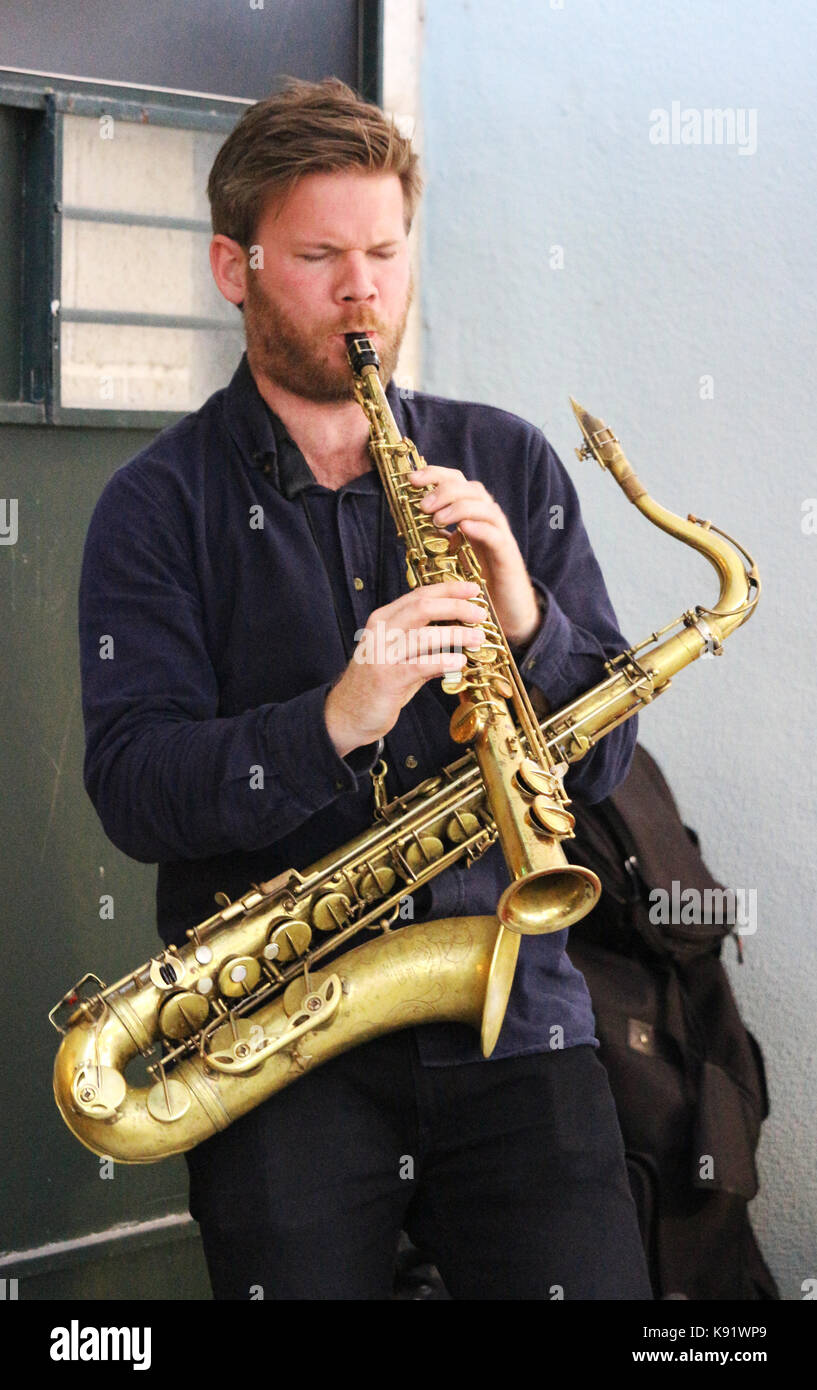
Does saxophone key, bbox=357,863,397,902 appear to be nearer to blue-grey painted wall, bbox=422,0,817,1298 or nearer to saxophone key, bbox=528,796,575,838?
saxophone key, bbox=528,796,575,838

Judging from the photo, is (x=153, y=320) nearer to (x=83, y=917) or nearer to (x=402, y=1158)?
(x=83, y=917)

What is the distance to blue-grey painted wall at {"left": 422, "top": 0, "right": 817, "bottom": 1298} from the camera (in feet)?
7.54

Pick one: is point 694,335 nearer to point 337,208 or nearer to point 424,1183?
point 337,208

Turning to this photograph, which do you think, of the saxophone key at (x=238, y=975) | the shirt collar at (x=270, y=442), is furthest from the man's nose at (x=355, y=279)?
the saxophone key at (x=238, y=975)

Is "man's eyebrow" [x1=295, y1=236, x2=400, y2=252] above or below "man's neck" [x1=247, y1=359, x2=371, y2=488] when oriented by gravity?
above

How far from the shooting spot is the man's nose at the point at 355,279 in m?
1.57

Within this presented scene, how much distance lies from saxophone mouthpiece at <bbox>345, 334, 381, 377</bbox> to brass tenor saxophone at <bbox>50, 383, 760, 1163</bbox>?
0.72ft

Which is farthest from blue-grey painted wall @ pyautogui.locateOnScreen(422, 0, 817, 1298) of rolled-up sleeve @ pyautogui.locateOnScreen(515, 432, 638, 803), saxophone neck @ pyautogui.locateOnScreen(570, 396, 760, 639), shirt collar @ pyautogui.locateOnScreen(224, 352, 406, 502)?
shirt collar @ pyautogui.locateOnScreen(224, 352, 406, 502)

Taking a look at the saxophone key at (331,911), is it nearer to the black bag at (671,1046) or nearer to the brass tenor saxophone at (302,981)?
the brass tenor saxophone at (302,981)

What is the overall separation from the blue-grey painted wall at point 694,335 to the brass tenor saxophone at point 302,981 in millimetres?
782

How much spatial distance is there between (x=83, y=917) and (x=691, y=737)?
104cm

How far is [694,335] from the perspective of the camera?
2408mm

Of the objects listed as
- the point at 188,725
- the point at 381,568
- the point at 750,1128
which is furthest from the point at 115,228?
the point at 750,1128
